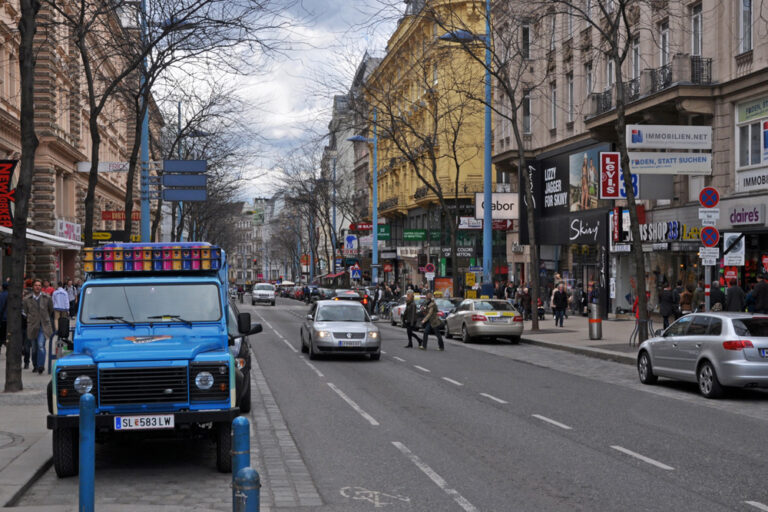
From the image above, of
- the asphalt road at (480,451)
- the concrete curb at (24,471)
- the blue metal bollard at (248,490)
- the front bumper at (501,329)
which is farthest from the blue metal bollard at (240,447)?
the front bumper at (501,329)

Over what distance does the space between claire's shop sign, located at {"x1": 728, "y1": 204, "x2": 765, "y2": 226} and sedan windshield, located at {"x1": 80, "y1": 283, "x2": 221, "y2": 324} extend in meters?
20.8

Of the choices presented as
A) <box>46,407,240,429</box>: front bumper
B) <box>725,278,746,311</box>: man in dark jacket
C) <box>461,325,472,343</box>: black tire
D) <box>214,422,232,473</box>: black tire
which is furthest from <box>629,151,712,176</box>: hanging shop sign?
<box>46,407,240,429</box>: front bumper

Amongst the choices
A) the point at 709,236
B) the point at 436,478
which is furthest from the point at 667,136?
the point at 436,478

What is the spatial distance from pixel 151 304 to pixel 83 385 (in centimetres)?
194

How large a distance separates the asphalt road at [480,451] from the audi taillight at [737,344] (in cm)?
92

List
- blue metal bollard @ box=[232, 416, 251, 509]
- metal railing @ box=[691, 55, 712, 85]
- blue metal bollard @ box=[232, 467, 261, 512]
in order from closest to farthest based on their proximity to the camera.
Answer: blue metal bollard @ box=[232, 467, 261, 512]
blue metal bollard @ box=[232, 416, 251, 509]
metal railing @ box=[691, 55, 712, 85]

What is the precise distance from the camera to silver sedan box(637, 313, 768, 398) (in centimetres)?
1495

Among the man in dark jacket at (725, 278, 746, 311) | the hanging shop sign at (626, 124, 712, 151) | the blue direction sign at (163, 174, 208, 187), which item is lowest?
the man in dark jacket at (725, 278, 746, 311)

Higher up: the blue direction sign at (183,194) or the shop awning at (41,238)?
the blue direction sign at (183,194)

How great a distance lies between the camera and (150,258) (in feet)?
36.2

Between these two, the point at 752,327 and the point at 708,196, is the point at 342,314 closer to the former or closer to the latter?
the point at 708,196

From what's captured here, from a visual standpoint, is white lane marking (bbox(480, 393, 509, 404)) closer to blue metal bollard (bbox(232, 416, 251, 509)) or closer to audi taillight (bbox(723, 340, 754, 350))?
audi taillight (bbox(723, 340, 754, 350))

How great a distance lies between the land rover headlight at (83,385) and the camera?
8.80m

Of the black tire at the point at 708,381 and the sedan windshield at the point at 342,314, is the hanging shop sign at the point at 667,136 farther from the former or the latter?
the black tire at the point at 708,381
